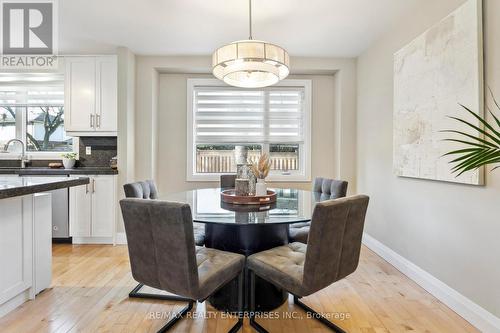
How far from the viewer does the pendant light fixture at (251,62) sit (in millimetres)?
2078

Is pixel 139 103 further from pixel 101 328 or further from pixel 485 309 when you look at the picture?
pixel 485 309

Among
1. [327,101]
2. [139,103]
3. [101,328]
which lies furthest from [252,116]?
[101,328]

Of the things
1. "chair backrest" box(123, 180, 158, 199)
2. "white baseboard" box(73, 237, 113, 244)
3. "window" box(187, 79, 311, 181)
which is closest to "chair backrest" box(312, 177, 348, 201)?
"window" box(187, 79, 311, 181)

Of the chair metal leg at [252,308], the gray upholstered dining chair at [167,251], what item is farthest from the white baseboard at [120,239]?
the chair metal leg at [252,308]

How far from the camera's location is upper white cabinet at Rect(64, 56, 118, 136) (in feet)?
12.6

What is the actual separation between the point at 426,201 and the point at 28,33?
4414mm

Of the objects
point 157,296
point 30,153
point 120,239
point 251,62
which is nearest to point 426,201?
point 251,62

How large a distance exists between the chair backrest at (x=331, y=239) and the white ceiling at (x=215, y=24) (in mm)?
1994

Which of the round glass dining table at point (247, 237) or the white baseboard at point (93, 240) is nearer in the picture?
the round glass dining table at point (247, 237)

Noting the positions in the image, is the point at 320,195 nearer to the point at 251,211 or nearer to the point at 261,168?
the point at 261,168

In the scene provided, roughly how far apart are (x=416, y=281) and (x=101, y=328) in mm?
2574

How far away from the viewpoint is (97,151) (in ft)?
13.7

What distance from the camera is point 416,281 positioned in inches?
103

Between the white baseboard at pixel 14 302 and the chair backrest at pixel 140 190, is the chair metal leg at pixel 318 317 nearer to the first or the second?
the chair backrest at pixel 140 190
